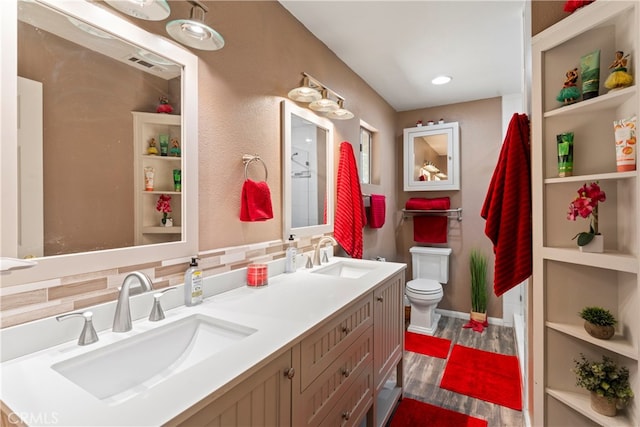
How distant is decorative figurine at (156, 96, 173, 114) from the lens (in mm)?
1235

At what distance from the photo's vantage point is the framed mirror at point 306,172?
1.89 metres

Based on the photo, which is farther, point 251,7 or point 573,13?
point 251,7

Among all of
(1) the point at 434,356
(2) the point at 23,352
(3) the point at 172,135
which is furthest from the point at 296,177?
(1) the point at 434,356

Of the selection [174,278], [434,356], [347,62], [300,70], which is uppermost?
[347,62]

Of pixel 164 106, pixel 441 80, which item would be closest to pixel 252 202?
pixel 164 106

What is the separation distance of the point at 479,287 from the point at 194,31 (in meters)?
3.39

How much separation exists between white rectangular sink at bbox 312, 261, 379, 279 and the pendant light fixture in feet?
4.57

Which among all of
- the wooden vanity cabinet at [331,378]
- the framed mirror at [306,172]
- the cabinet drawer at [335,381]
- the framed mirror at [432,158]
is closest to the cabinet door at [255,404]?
the wooden vanity cabinet at [331,378]

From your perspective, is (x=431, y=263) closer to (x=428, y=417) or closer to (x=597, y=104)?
(x=428, y=417)

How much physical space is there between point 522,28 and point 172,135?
229 centimetres

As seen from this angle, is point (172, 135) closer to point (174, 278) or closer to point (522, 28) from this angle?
point (174, 278)

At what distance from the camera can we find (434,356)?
264 cm

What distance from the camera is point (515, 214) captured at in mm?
1578

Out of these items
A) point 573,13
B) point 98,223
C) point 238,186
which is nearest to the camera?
point 98,223
